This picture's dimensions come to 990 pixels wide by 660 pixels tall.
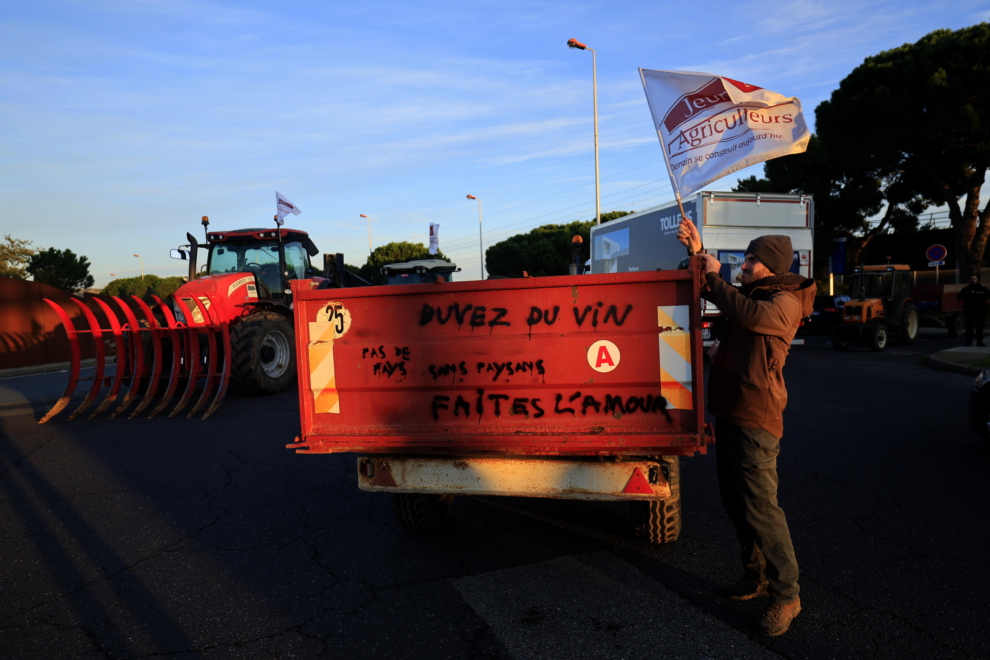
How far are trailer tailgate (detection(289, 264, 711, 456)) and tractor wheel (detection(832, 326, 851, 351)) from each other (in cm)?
1531

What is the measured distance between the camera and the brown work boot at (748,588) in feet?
11.0

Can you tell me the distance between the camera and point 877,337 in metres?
16.3

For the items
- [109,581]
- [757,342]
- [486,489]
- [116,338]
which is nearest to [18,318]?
[116,338]

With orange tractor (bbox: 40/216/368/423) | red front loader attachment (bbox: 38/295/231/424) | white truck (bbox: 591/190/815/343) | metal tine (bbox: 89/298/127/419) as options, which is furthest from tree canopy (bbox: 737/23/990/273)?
metal tine (bbox: 89/298/127/419)

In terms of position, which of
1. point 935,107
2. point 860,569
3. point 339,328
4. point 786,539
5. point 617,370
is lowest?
point 860,569

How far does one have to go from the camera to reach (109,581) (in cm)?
383

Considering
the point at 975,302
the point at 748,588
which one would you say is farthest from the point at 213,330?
the point at 975,302

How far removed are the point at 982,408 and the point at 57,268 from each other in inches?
1807

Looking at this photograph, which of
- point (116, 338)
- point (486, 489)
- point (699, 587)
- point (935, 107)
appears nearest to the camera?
point (699, 587)

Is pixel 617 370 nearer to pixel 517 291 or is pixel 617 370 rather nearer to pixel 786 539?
pixel 517 291

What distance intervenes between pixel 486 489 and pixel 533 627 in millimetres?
827

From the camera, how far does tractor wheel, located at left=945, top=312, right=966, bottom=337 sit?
64.9 ft

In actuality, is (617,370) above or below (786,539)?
above

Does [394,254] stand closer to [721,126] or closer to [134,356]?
[134,356]
